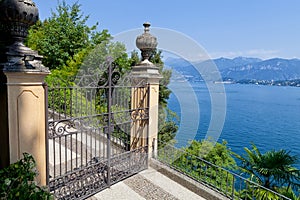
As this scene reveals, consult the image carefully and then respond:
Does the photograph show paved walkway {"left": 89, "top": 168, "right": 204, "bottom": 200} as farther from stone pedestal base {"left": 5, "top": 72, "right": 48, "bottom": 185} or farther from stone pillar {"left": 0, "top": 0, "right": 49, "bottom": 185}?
stone pillar {"left": 0, "top": 0, "right": 49, "bottom": 185}

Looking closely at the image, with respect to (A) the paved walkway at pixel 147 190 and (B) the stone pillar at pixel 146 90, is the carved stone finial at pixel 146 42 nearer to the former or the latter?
(B) the stone pillar at pixel 146 90

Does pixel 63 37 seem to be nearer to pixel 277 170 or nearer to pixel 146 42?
pixel 146 42

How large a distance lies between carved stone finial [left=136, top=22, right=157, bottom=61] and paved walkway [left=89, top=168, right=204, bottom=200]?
2910 mm

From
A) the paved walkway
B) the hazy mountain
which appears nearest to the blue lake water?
the paved walkway

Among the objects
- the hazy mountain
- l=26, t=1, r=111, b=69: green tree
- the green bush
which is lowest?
the green bush

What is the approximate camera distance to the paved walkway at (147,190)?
4234 mm

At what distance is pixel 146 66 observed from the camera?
Result: 16.5 feet

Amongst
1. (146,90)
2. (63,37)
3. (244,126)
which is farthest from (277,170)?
(244,126)

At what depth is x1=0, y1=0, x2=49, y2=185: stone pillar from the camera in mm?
2650

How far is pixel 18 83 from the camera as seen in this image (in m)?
2.72

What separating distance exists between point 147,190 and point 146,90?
2256mm

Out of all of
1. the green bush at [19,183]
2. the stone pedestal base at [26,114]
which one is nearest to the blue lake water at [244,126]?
the stone pedestal base at [26,114]

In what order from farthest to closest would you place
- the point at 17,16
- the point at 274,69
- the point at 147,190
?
1. the point at 274,69
2. the point at 147,190
3. the point at 17,16

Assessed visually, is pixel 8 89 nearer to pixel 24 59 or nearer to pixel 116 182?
pixel 24 59
